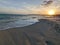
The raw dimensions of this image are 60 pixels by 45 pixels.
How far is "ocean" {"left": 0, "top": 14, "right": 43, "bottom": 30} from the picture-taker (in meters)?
2.06

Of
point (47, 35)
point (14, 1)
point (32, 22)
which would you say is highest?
point (14, 1)

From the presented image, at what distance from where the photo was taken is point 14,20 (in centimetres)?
221

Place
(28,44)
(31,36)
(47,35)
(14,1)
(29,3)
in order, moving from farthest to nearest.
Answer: (29,3) < (14,1) < (47,35) < (31,36) < (28,44)

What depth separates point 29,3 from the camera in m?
2.51

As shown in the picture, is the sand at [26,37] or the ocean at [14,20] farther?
the ocean at [14,20]

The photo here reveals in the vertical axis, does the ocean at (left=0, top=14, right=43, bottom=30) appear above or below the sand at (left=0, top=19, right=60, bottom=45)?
above

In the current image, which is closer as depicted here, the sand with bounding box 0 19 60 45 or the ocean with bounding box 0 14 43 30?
the sand with bounding box 0 19 60 45

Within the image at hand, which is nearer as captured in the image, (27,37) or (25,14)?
(27,37)

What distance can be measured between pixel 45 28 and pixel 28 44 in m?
0.71

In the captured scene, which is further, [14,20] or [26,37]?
[14,20]

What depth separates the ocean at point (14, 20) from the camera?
2.06m

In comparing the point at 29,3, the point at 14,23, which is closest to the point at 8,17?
the point at 14,23

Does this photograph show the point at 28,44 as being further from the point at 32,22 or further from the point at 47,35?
the point at 32,22

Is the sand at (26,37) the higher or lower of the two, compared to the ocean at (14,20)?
lower
